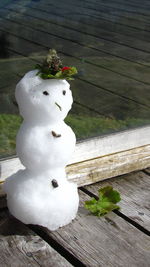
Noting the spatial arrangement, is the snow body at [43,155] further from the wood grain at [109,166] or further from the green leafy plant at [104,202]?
the wood grain at [109,166]

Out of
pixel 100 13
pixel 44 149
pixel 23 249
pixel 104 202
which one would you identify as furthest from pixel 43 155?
pixel 100 13

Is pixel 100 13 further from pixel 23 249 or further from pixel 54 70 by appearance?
Result: pixel 23 249

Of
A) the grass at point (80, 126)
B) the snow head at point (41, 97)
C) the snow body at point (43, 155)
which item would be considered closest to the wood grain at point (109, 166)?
the grass at point (80, 126)

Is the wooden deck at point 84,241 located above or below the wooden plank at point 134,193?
above

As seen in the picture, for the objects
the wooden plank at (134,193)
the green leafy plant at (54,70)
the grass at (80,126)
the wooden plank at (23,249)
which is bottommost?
the wooden plank at (134,193)

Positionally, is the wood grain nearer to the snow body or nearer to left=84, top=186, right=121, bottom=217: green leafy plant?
left=84, top=186, right=121, bottom=217: green leafy plant

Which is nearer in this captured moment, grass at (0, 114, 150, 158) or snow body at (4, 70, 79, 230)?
snow body at (4, 70, 79, 230)

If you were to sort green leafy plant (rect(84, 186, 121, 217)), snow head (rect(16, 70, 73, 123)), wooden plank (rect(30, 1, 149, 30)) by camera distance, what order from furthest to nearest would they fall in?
wooden plank (rect(30, 1, 149, 30)) → green leafy plant (rect(84, 186, 121, 217)) → snow head (rect(16, 70, 73, 123))

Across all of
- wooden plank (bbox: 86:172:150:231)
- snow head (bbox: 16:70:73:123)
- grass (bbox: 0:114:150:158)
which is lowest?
wooden plank (bbox: 86:172:150:231)

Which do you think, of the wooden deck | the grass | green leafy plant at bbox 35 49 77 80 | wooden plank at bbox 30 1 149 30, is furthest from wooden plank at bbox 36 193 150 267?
wooden plank at bbox 30 1 149 30
